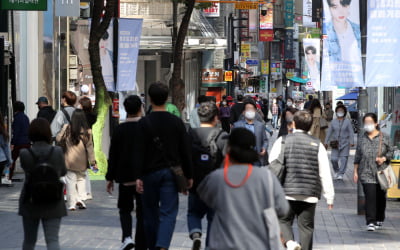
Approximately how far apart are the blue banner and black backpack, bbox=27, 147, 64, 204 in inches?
502

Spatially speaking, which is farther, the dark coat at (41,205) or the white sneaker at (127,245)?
the white sneaker at (127,245)

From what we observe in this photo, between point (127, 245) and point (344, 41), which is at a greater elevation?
point (344, 41)

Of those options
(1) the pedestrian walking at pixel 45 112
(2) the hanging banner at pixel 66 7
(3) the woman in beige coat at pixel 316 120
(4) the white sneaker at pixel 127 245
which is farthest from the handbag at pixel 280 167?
(2) the hanging banner at pixel 66 7

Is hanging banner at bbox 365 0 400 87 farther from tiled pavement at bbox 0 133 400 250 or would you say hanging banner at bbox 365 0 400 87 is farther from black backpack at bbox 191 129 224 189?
black backpack at bbox 191 129 224 189

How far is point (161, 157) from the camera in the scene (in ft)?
31.2

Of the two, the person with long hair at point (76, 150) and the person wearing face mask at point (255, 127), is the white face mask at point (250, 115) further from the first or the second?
the person with long hair at point (76, 150)

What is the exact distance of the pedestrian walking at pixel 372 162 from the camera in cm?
1335

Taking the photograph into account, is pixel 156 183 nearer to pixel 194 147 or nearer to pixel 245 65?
pixel 194 147

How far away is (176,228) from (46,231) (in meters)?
4.76

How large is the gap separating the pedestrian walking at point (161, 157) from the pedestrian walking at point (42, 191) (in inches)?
35.8

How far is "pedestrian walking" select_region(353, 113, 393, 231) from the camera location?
13.4 metres

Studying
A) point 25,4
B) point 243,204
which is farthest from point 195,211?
point 25,4

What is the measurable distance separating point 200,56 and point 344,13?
42.0 metres

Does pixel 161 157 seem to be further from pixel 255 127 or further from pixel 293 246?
pixel 255 127
